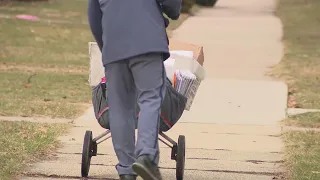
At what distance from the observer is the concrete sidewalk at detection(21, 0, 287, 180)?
5.61 metres

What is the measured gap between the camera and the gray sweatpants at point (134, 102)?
4.47 metres

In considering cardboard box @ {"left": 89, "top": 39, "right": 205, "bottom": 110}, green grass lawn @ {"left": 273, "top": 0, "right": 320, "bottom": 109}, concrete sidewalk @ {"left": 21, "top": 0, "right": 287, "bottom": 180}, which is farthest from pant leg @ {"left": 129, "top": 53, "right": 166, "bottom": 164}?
green grass lawn @ {"left": 273, "top": 0, "right": 320, "bottom": 109}

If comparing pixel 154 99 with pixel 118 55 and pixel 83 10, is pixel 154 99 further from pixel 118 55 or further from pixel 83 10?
pixel 83 10

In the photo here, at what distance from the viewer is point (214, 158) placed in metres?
6.15

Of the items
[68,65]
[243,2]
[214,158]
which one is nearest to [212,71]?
[68,65]

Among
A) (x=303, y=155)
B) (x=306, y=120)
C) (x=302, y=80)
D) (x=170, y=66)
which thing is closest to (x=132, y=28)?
(x=170, y=66)

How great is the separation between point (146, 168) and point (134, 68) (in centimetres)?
63

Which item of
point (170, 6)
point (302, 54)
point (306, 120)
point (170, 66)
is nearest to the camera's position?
point (170, 6)

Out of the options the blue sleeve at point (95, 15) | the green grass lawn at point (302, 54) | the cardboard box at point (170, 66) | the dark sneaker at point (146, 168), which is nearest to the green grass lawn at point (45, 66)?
the cardboard box at point (170, 66)

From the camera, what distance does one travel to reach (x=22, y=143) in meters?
6.20

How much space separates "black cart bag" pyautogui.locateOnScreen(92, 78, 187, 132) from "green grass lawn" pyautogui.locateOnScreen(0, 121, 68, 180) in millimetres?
772

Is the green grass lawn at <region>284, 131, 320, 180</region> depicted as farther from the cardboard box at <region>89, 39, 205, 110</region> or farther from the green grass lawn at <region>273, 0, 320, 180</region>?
the cardboard box at <region>89, 39, 205, 110</region>

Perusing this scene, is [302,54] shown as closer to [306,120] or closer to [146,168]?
[306,120]

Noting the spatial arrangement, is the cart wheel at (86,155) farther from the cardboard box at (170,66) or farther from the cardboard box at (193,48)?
the cardboard box at (193,48)
